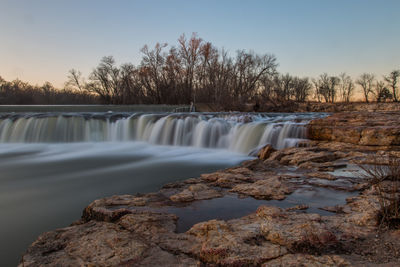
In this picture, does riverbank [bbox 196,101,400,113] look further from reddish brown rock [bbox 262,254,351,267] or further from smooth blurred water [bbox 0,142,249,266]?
reddish brown rock [bbox 262,254,351,267]

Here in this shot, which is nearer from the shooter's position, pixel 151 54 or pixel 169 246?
pixel 169 246

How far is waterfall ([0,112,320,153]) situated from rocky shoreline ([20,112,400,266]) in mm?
6021

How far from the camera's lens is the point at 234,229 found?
7.47 feet

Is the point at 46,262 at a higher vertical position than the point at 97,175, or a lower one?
higher

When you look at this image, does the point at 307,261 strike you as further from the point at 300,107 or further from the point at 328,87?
the point at 328,87

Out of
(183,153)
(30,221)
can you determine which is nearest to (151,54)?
(183,153)

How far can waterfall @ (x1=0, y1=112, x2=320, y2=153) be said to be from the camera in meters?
10.5

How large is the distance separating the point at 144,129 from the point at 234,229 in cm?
1175

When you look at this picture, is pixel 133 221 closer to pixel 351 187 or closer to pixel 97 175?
pixel 351 187

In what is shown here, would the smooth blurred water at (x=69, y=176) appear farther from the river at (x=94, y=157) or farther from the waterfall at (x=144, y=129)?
the waterfall at (x=144, y=129)

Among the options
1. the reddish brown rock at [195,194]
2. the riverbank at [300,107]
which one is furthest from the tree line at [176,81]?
the reddish brown rock at [195,194]

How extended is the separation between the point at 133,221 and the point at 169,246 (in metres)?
0.61

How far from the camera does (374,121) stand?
7684 millimetres

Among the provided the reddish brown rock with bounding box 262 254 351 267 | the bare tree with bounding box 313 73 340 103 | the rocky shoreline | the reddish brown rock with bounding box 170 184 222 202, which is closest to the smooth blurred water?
the rocky shoreline
